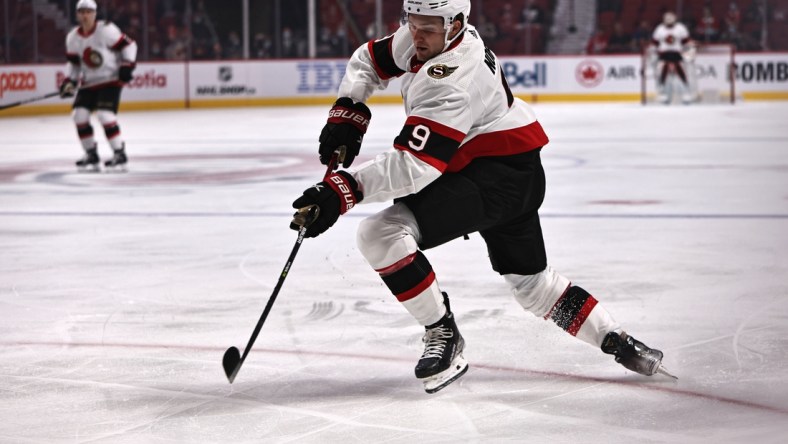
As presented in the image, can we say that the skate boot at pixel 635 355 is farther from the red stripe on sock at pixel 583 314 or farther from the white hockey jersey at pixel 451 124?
the white hockey jersey at pixel 451 124

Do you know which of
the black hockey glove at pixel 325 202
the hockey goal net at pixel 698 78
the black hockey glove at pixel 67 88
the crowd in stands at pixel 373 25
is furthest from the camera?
the crowd in stands at pixel 373 25

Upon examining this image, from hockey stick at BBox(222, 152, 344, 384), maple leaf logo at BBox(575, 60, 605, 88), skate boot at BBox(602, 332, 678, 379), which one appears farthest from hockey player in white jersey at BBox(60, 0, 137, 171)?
maple leaf logo at BBox(575, 60, 605, 88)

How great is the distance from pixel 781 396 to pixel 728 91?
14985 millimetres

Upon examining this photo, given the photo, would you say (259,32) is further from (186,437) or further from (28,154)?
(186,437)

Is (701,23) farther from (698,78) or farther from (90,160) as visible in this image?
(90,160)

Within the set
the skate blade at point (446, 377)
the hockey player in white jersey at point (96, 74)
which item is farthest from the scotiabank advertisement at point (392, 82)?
the skate blade at point (446, 377)

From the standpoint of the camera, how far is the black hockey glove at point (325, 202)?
9.06 feet

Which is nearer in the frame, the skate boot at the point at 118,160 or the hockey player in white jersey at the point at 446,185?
the hockey player in white jersey at the point at 446,185

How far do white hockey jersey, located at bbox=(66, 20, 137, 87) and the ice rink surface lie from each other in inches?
55.8

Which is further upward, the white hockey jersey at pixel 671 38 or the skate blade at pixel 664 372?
the white hockey jersey at pixel 671 38

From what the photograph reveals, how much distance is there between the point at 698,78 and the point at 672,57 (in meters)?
0.72

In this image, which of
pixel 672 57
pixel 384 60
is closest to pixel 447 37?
pixel 384 60

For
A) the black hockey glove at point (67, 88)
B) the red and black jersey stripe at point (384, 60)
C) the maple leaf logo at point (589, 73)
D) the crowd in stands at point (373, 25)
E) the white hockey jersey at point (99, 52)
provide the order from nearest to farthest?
the red and black jersey stripe at point (384, 60), the black hockey glove at point (67, 88), the white hockey jersey at point (99, 52), the crowd in stands at point (373, 25), the maple leaf logo at point (589, 73)

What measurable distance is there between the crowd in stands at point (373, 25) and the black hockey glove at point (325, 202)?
50.5ft
